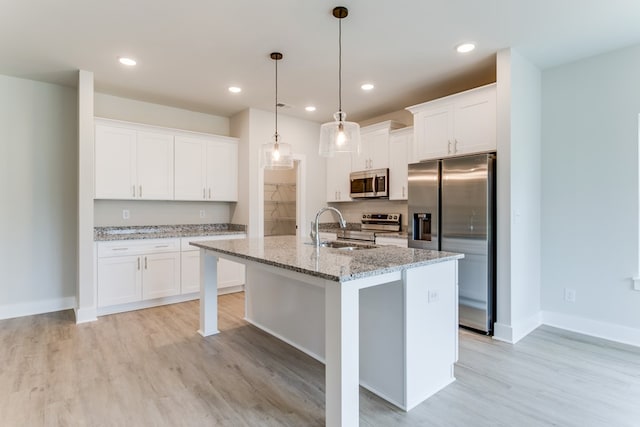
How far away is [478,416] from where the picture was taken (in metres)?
1.96

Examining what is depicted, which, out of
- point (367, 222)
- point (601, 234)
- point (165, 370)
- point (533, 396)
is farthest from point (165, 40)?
point (601, 234)

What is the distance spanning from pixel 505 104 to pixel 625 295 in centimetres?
204

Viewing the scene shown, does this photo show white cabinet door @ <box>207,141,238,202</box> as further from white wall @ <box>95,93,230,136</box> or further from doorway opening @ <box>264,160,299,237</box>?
doorway opening @ <box>264,160,299,237</box>

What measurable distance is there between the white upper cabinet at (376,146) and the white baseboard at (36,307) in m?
4.04

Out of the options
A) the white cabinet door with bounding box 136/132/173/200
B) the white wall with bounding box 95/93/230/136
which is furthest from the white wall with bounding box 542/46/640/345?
the white cabinet door with bounding box 136/132/173/200

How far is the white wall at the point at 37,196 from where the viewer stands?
3770mm

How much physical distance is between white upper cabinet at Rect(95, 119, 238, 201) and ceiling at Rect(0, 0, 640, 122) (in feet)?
1.88

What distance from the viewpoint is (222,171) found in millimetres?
5031

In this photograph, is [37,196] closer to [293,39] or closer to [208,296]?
[208,296]

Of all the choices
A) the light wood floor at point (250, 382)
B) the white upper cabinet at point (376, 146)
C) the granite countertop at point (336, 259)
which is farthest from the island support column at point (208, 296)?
the white upper cabinet at point (376, 146)

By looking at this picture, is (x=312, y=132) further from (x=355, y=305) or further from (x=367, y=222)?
(x=355, y=305)

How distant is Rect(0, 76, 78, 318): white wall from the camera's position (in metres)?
3.77

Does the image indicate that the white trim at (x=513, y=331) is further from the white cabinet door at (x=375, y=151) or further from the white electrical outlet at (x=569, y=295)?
the white cabinet door at (x=375, y=151)

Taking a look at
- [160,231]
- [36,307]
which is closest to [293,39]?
[160,231]
